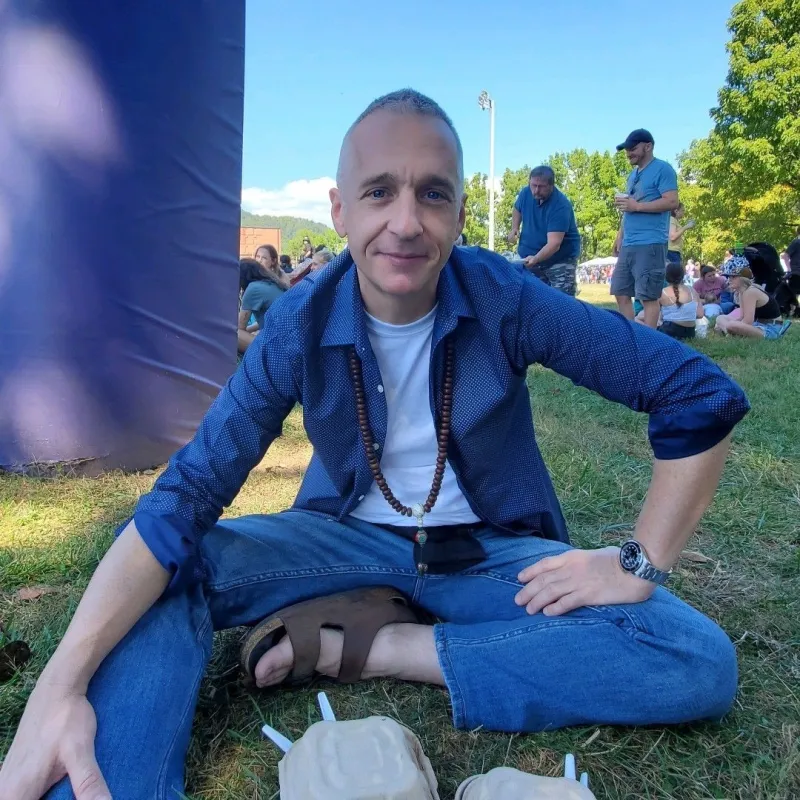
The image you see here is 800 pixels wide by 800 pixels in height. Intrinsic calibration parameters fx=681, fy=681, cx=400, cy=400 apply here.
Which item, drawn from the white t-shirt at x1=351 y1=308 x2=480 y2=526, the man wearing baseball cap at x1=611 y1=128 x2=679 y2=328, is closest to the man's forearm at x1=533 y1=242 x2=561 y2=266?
the man wearing baseball cap at x1=611 y1=128 x2=679 y2=328

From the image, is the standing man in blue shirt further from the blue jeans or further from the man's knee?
the man's knee

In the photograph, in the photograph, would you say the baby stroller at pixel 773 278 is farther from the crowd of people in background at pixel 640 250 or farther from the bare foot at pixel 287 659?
the bare foot at pixel 287 659

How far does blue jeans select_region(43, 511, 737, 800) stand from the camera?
1228 mm

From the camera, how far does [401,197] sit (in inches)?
56.1

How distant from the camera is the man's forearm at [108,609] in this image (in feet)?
3.98

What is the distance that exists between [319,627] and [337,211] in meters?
0.94

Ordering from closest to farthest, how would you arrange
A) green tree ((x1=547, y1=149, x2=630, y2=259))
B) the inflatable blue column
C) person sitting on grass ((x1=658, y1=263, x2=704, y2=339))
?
the inflatable blue column, person sitting on grass ((x1=658, y1=263, x2=704, y2=339)), green tree ((x1=547, y1=149, x2=630, y2=259))

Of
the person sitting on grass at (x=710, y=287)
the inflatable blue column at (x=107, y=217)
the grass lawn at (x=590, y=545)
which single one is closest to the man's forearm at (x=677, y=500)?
the grass lawn at (x=590, y=545)

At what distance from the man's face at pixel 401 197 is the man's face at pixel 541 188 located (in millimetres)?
5097

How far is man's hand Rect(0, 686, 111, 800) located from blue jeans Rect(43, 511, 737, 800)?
0.02 metres

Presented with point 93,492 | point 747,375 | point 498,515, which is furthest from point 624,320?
point 747,375

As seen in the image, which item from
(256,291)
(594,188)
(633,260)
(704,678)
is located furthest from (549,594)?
(594,188)

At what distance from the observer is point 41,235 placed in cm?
288

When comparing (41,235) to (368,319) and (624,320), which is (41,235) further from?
(624,320)
